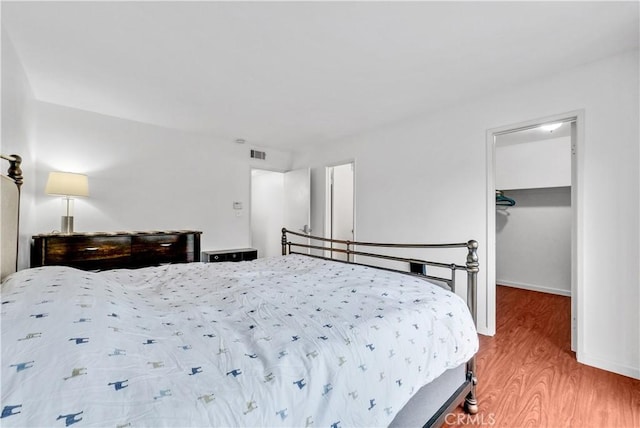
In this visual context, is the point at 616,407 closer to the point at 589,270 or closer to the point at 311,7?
the point at 589,270

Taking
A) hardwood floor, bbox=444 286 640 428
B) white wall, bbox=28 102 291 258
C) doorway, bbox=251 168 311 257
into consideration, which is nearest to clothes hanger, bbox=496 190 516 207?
hardwood floor, bbox=444 286 640 428

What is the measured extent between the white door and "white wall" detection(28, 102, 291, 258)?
0.85 m

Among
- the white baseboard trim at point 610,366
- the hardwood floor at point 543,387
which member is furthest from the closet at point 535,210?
the white baseboard trim at point 610,366

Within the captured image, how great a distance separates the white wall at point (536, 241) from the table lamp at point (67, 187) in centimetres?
642

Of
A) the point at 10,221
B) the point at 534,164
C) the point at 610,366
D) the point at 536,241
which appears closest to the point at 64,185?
the point at 10,221

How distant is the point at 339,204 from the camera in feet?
16.7

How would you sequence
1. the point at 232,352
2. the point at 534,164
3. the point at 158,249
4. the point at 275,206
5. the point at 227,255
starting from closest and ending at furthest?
the point at 232,352 → the point at 158,249 → the point at 227,255 → the point at 534,164 → the point at 275,206

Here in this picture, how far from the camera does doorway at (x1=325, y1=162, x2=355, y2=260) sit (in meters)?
4.89

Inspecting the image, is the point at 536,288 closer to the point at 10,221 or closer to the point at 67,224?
the point at 10,221

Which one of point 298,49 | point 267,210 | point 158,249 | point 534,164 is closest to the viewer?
point 298,49

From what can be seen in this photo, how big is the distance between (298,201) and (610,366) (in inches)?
170

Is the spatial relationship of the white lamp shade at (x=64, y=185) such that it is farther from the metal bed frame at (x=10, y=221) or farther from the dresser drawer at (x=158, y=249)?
the metal bed frame at (x=10, y=221)

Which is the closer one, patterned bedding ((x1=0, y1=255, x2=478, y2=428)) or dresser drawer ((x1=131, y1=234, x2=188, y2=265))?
patterned bedding ((x1=0, y1=255, x2=478, y2=428))

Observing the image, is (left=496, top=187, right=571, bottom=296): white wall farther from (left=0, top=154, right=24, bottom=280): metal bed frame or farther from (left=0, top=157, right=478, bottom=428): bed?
(left=0, top=154, right=24, bottom=280): metal bed frame
